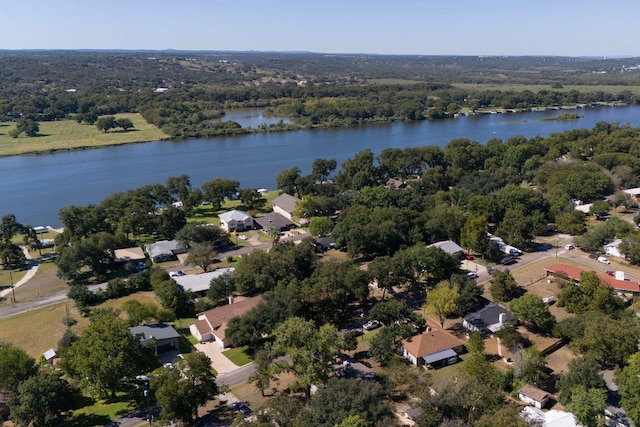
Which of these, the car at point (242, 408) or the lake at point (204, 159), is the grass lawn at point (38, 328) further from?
the lake at point (204, 159)

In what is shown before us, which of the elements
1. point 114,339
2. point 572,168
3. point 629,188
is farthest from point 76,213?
point 629,188

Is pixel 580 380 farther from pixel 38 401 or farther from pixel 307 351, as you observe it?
pixel 38 401

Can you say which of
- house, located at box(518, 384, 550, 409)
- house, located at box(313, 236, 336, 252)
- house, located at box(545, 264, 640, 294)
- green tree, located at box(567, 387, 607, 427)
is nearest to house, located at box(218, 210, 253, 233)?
house, located at box(313, 236, 336, 252)

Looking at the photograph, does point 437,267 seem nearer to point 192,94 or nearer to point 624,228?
→ point 624,228

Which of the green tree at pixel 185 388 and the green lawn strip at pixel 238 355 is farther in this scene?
the green lawn strip at pixel 238 355

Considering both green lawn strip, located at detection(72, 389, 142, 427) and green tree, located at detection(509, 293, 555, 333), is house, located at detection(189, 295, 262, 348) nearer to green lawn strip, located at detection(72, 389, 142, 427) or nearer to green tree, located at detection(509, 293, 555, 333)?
green lawn strip, located at detection(72, 389, 142, 427)

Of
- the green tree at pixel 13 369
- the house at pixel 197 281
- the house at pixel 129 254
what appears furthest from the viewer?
the house at pixel 129 254

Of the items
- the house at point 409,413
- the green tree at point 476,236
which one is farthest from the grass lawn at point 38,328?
the green tree at point 476,236

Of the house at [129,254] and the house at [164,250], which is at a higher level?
the house at [164,250]
